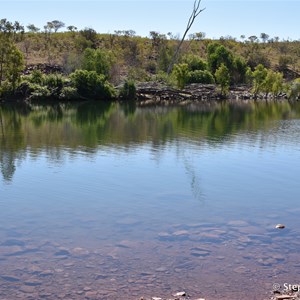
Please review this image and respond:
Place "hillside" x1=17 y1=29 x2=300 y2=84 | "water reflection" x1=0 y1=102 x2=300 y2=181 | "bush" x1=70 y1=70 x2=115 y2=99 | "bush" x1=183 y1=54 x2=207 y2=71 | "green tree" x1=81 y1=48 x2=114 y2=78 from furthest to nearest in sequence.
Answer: "bush" x1=183 y1=54 x2=207 y2=71 < "hillside" x1=17 y1=29 x2=300 y2=84 < "green tree" x1=81 y1=48 x2=114 y2=78 < "bush" x1=70 y1=70 x2=115 y2=99 < "water reflection" x1=0 y1=102 x2=300 y2=181

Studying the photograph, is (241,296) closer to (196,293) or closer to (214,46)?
(196,293)

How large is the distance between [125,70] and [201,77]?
17.3m

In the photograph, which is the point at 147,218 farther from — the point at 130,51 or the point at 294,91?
the point at 130,51

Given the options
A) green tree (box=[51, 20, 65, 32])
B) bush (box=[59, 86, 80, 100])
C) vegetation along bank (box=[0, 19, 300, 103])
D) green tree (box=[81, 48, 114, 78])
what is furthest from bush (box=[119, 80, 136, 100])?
green tree (box=[51, 20, 65, 32])

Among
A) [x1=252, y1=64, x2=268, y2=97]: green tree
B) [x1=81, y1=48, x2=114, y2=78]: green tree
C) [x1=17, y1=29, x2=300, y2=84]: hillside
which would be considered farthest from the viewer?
[x1=17, y1=29, x2=300, y2=84]: hillside

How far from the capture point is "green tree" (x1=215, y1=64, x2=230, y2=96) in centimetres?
10244

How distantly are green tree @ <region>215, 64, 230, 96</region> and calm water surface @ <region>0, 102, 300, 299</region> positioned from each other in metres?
67.1

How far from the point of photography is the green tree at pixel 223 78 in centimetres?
10244

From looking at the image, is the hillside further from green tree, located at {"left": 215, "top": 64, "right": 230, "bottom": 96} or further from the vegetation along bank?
green tree, located at {"left": 215, "top": 64, "right": 230, "bottom": 96}

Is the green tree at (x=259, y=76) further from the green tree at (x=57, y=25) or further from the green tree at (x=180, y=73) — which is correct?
the green tree at (x=57, y=25)

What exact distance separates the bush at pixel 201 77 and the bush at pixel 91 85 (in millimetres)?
25701

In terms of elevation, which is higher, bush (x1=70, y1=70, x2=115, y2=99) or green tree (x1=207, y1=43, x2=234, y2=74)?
green tree (x1=207, y1=43, x2=234, y2=74)

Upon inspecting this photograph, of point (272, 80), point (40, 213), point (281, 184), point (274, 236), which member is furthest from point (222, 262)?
point (272, 80)

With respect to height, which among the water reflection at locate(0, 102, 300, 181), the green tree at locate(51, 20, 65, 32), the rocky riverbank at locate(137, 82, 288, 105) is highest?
the green tree at locate(51, 20, 65, 32)
